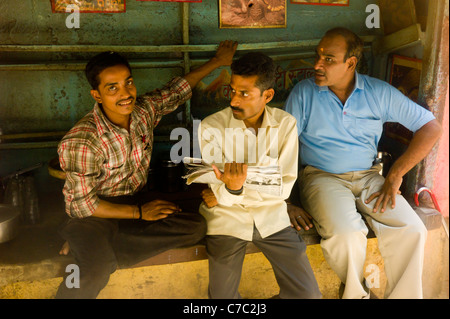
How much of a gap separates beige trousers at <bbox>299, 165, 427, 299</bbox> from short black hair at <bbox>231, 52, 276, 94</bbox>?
0.93m

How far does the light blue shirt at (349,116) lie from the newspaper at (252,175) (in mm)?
763

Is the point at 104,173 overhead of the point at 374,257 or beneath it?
overhead

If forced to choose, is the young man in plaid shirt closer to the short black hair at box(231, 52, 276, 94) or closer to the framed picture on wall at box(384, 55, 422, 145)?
the short black hair at box(231, 52, 276, 94)

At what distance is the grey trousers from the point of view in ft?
8.23

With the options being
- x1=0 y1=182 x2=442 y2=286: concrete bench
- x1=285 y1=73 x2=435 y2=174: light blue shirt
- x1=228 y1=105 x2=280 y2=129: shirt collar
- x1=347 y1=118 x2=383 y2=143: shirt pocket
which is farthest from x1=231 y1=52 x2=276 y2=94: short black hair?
x1=0 y1=182 x2=442 y2=286: concrete bench

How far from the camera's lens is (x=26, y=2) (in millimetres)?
3168

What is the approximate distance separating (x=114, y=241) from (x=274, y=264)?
1.07 m

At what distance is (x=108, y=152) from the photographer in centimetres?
259

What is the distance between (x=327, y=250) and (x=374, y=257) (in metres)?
0.76

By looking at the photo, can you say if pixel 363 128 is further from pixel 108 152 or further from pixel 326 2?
pixel 108 152

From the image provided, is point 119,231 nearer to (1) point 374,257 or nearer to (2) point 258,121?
(2) point 258,121

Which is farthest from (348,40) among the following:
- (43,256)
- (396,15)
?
(43,256)
